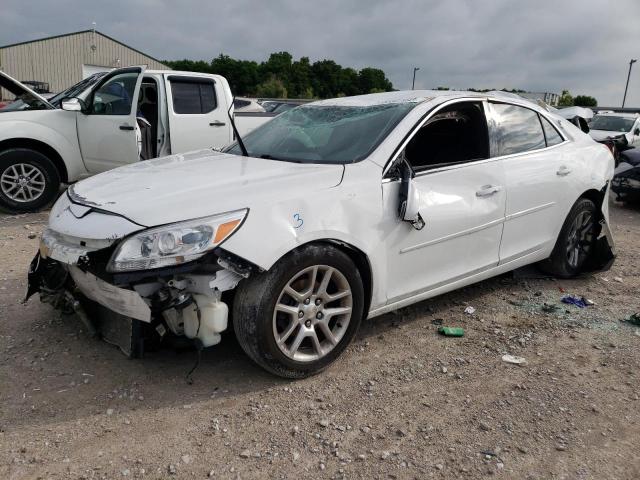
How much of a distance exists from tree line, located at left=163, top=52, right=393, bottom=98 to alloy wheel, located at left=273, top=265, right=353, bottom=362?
59.3m

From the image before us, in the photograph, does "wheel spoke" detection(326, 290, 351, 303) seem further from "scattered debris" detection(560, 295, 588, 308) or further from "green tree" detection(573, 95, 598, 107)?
"green tree" detection(573, 95, 598, 107)

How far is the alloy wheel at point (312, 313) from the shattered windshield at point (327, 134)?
30.4 inches

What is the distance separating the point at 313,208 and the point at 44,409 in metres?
1.72

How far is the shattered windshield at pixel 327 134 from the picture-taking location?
343 cm

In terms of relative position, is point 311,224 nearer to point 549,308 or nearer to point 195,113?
point 549,308

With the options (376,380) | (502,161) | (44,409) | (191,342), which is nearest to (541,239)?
(502,161)

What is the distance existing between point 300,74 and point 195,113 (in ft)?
194

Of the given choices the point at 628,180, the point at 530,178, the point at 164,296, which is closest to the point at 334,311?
the point at 164,296

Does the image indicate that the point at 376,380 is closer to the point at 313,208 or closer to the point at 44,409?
the point at 313,208

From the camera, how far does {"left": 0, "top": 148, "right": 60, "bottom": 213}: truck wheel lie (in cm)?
674

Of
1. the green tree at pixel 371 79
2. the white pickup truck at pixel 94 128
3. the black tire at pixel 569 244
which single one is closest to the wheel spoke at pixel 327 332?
the black tire at pixel 569 244

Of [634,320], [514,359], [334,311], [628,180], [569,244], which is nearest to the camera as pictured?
[334,311]

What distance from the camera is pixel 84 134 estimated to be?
7113 mm

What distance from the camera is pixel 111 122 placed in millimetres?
7020
